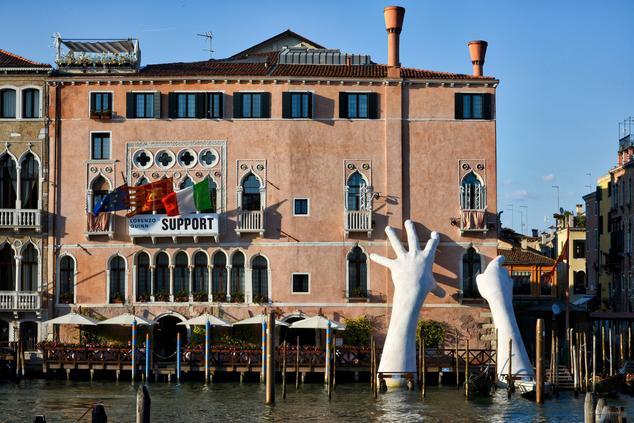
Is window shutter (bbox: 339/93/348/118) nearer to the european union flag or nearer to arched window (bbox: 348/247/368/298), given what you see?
arched window (bbox: 348/247/368/298)

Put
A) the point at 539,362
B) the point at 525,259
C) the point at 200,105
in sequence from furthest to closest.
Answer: the point at 525,259 < the point at 200,105 < the point at 539,362

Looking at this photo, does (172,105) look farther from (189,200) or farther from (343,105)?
(343,105)

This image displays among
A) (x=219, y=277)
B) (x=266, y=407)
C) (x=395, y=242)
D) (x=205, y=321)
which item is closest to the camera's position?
(x=266, y=407)

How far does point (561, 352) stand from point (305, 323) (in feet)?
40.6

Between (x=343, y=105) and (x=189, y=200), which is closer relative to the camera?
(x=189, y=200)

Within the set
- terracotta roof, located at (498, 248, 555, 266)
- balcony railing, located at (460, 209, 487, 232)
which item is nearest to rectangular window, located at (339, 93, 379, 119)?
balcony railing, located at (460, 209, 487, 232)

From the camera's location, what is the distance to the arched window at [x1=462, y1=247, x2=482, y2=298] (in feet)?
163

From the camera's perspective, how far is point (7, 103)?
5056cm

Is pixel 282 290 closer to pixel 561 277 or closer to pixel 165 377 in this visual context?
pixel 165 377

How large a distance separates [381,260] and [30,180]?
12.8 metres

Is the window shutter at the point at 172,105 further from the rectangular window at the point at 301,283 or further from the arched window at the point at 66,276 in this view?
the rectangular window at the point at 301,283

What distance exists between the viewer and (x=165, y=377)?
47.7 m

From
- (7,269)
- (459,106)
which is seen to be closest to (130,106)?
(7,269)

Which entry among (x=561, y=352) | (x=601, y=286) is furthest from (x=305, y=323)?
(x=601, y=286)
